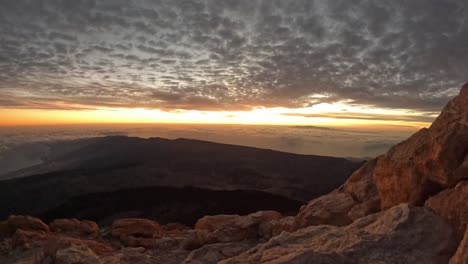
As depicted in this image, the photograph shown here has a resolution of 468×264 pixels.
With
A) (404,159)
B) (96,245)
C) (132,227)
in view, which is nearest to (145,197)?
(132,227)

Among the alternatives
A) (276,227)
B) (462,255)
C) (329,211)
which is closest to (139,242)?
(276,227)

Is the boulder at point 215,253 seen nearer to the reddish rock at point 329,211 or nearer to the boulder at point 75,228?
the reddish rock at point 329,211

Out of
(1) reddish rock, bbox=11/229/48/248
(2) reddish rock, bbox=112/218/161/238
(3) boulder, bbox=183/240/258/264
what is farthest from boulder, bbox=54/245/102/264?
(1) reddish rock, bbox=11/229/48/248

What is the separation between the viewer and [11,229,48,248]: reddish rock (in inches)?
1190

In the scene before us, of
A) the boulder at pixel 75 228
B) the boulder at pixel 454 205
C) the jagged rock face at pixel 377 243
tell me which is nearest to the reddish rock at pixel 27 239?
the boulder at pixel 75 228

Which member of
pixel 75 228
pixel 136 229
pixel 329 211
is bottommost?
pixel 75 228

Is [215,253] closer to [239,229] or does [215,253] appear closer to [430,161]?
[239,229]

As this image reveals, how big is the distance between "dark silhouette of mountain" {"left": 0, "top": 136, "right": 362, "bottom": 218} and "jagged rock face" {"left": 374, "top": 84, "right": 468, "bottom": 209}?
87.0 metres

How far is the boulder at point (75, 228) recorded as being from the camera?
3553 cm

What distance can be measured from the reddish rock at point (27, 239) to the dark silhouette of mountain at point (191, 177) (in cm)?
7286

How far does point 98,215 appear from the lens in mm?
85938

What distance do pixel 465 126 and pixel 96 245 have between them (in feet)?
80.3

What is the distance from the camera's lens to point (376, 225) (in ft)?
42.2

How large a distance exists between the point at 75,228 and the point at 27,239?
627 cm
